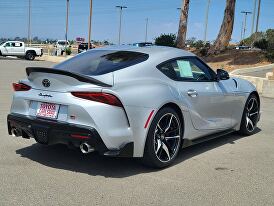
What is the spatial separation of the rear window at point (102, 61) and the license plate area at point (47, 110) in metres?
0.58

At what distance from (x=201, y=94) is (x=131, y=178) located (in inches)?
66.9

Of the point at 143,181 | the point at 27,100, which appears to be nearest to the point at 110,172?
the point at 143,181

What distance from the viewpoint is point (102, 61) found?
5.53 m

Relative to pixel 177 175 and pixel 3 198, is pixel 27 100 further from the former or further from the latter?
pixel 177 175

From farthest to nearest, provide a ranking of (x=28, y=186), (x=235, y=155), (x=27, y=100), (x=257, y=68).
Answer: (x=257, y=68), (x=235, y=155), (x=27, y=100), (x=28, y=186)

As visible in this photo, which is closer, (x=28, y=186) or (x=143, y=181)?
(x=28, y=186)

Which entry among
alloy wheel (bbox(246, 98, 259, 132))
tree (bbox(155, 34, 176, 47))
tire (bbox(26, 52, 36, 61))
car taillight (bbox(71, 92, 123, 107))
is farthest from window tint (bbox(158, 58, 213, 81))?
tire (bbox(26, 52, 36, 61))

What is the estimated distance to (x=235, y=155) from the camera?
6.20m

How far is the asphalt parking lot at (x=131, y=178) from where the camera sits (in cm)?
433

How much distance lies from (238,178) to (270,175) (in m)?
0.46

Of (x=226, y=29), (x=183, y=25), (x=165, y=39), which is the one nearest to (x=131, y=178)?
(x=226, y=29)

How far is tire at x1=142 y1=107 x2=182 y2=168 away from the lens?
511cm

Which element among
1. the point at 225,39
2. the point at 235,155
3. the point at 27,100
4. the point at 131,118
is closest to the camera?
the point at 131,118

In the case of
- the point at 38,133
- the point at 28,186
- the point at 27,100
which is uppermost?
the point at 27,100
